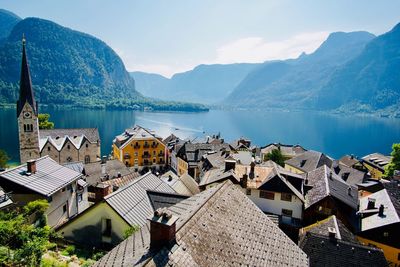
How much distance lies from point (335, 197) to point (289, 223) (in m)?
6.09

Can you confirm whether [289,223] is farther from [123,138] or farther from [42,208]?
[123,138]

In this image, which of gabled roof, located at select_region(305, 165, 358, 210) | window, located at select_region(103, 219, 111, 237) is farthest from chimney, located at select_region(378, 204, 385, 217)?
window, located at select_region(103, 219, 111, 237)

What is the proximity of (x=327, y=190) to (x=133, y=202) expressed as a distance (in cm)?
2330

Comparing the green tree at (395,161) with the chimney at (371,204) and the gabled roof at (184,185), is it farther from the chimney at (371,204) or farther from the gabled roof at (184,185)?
the gabled roof at (184,185)

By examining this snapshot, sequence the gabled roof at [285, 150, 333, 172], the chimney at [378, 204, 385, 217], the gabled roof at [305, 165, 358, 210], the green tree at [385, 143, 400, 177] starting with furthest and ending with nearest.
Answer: the gabled roof at [285, 150, 333, 172]
the green tree at [385, 143, 400, 177]
the gabled roof at [305, 165, 358, 210]
the chimney at [378, 204, 385, 217]

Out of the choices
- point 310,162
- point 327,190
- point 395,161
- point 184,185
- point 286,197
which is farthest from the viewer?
point 310,162

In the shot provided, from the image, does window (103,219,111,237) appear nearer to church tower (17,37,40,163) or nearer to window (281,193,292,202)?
window (281,193,292,202)

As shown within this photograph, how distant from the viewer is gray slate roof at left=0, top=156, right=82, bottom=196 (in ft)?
68.8

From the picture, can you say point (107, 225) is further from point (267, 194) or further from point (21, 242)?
point (267, 194)

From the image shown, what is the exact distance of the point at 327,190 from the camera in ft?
103

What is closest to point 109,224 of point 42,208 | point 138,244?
point 42,208

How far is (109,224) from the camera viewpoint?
1708 cm

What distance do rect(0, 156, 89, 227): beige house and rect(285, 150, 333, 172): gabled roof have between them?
42681mm

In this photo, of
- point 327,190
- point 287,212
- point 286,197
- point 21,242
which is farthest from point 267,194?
point 21,242
